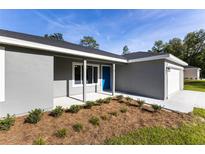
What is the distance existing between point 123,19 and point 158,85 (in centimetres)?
537

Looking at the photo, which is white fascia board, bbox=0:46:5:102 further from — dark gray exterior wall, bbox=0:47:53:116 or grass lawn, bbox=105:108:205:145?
grass lawn, bbox=105:108:205:145

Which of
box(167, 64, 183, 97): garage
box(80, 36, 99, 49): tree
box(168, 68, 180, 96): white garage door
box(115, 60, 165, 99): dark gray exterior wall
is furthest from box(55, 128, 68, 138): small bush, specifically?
box(80, 36, 99, 49): tree

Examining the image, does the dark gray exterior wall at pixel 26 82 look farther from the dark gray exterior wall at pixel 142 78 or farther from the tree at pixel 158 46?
the tree at pixel 158 46

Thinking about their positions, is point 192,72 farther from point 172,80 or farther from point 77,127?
point 77,127

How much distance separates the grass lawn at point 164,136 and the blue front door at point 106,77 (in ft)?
24.9

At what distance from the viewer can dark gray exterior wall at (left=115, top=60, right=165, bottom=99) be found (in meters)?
8.25

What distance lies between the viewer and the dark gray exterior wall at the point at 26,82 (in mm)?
4273

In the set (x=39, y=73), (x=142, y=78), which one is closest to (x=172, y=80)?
(x=142, y=78)

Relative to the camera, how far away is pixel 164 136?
142 inches

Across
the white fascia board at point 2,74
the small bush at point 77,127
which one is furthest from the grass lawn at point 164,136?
the white fascia board at point 2,74

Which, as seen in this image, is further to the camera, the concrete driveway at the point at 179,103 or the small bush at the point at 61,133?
the concrete driveway at the point at 179,103
